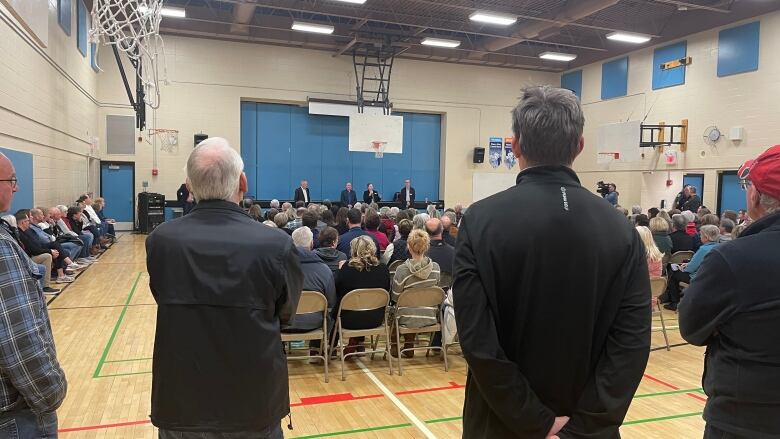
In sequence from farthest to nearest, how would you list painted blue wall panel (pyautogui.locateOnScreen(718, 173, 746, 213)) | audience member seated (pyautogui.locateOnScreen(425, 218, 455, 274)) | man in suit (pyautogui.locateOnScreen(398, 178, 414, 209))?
man in suit (pyautogui.locateOnScreen(398, 178, 414, 209)) → painted blue wall panel (pyautogui.locateOnScreen(718, 173, 746, 213)) → audience member seated (pyautogui.locateOnScreen(425, 218, 455, 274))

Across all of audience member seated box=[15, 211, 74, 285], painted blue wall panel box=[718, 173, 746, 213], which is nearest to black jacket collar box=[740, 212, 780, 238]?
audience member seated box=[15, 211, 74, 285]

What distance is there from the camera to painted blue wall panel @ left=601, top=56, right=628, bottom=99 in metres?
16.8

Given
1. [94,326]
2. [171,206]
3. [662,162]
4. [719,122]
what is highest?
[719,122]

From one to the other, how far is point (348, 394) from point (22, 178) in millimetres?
7415

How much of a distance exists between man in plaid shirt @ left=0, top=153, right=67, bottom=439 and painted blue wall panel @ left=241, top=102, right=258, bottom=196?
599 inches

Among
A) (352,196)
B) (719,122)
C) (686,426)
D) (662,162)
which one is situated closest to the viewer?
(686,426)

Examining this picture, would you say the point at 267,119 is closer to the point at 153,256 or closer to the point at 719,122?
the point at 719,122

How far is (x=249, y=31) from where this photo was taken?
16.0 metres

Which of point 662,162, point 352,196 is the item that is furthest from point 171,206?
point 662,162

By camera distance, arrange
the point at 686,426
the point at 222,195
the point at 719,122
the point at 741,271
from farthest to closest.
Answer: the point at 719,122, the point at 686,426, the point at 222,195, the point at 741,271

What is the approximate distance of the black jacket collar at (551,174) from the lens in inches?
57.9

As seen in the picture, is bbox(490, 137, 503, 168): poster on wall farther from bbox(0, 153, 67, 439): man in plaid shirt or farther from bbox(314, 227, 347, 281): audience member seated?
bbox(0, 153, 67, 439): man in plaid shirt

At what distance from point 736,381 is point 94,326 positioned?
631 centimetres

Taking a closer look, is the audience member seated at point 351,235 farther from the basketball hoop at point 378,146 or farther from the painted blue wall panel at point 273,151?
the painted blue wall panel at point 273,151
